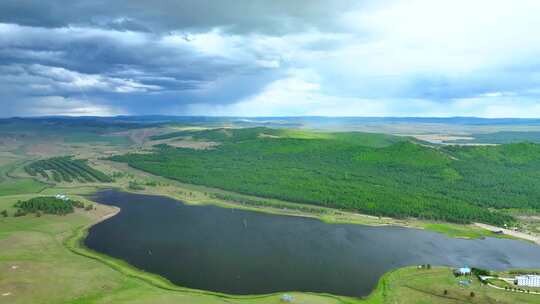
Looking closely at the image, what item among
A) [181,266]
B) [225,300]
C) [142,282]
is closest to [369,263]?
[225,300]

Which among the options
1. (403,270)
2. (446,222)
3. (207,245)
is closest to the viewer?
(403,270)

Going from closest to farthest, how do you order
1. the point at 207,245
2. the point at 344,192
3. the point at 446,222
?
the point at 207,245 → the point at 446,222 → the point at 344,192

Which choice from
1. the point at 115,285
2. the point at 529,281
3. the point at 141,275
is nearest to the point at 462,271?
the point at 529,281

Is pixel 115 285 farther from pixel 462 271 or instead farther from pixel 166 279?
pixel 462 271

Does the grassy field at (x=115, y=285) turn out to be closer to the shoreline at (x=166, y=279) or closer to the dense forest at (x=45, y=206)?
the shoreline at (x=166, y=279)

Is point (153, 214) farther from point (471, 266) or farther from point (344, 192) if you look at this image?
point (471, 266)

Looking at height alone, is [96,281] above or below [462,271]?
below

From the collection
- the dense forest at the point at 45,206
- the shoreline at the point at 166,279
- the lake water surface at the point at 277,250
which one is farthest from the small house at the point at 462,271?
the dense forest at the point at 45,206
